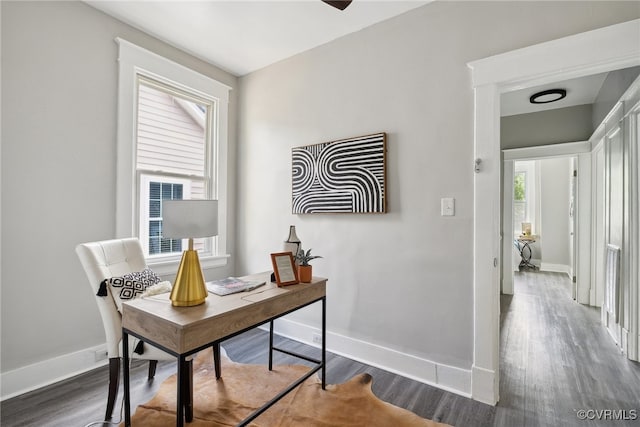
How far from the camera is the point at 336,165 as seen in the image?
8.99ft

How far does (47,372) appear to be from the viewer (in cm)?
218

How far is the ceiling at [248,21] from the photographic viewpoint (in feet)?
7.83

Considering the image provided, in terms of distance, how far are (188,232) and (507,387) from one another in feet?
7.90

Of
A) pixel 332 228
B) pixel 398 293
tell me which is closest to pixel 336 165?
pixel 332 228

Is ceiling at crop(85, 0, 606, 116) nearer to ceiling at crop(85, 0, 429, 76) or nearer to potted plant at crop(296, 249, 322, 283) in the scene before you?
ceiling at crop(85, 0, 429, 76)

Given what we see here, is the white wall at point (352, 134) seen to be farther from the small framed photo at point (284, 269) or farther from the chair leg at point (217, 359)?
the chair leg at point (217, 359)

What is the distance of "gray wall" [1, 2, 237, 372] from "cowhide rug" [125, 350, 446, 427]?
1006 mm

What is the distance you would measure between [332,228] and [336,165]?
0.58 metres

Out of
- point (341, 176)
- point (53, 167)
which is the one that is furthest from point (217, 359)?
point (53, 167)

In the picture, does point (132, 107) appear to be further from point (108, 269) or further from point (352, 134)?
point (352, 134)

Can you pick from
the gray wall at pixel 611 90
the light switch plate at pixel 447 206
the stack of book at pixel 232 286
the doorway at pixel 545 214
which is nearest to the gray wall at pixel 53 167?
the stack of book at pixel 232 286

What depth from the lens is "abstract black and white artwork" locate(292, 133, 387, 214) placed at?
2.51 m

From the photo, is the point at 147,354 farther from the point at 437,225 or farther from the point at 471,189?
the point at 471,189

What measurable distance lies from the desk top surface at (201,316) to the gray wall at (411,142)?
1010 millimetres
